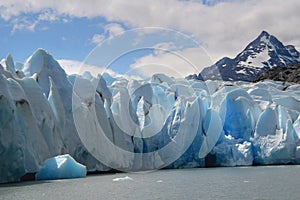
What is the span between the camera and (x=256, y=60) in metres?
92.6

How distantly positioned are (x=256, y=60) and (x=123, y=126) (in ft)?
252

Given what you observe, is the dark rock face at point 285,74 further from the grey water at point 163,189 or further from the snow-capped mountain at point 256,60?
the grey water at point 163,189

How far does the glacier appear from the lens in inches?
570

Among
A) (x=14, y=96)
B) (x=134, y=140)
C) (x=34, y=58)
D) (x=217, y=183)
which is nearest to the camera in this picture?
(x=217, y=183)

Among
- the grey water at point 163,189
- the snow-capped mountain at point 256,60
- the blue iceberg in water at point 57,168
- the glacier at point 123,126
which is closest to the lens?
the grey water at point 163,189

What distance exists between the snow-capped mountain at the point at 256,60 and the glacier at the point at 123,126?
53.3m

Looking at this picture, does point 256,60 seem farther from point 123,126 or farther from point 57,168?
point 57,168

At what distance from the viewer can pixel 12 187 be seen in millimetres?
11977

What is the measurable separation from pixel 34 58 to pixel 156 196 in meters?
11.1

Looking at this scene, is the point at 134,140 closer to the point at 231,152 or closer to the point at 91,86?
the point at 91,86

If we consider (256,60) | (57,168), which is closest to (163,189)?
(57,168)

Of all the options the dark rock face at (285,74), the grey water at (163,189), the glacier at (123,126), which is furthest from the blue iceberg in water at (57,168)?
the dark rock face at (285,74)

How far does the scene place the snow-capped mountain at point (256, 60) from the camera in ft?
271

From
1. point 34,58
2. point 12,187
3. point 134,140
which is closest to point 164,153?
point 134,140
